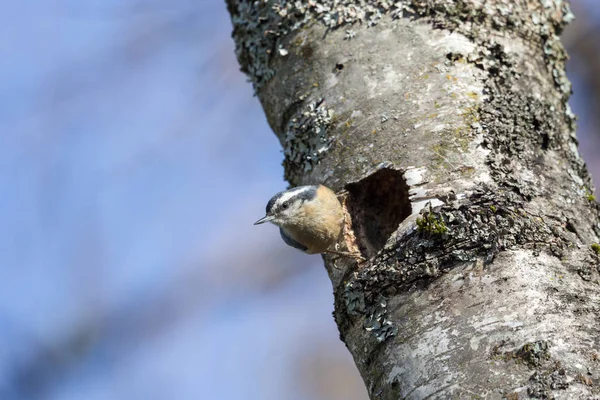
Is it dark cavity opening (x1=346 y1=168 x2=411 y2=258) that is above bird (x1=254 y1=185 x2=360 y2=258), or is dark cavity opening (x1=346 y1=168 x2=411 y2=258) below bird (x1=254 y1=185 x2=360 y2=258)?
below

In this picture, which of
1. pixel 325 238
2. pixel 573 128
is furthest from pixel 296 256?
pixel 573 128

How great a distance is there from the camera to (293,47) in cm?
268

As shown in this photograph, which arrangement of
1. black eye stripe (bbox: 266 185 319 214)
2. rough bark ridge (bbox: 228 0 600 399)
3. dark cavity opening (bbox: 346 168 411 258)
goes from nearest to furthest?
rough bark ridge (bbox: 228 0 600 399), dark cavity opening (bbox: 346 168 411 258), black eye stripe (bbox: 266 185 319 214)

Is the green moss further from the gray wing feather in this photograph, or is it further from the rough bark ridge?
the gray wing feather

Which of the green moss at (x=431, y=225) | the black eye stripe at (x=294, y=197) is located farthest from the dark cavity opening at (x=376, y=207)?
the green moss at (x=431, y=225)

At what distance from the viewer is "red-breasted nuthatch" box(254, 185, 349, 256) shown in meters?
2.68

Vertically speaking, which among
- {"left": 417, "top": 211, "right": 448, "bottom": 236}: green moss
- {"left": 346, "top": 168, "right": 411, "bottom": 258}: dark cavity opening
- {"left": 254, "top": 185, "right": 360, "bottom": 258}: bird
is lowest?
{"left": 417, "top": 211, "right": 448, "bottom": 236}: green moss

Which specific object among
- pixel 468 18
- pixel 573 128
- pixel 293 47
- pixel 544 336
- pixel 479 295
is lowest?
pixel 544 336

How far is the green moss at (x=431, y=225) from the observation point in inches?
79.6

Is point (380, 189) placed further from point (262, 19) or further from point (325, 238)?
point (262, 19)

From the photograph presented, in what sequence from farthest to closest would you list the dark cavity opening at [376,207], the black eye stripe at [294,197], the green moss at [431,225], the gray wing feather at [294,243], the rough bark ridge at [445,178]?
the gray wing feather at [294,243], the black eye stripe at [294,197], the dark cavity opening at [376,207], the green moss at [431,225], the rough bark ridge at [445,178]

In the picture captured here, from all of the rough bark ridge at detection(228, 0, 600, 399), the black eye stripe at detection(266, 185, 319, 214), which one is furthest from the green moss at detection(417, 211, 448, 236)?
the black eye stripe at detection(266, 185, 319, 214)

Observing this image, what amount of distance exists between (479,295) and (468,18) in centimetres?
114

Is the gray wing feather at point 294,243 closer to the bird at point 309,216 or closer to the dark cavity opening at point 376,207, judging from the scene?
the bird at point 309,216
